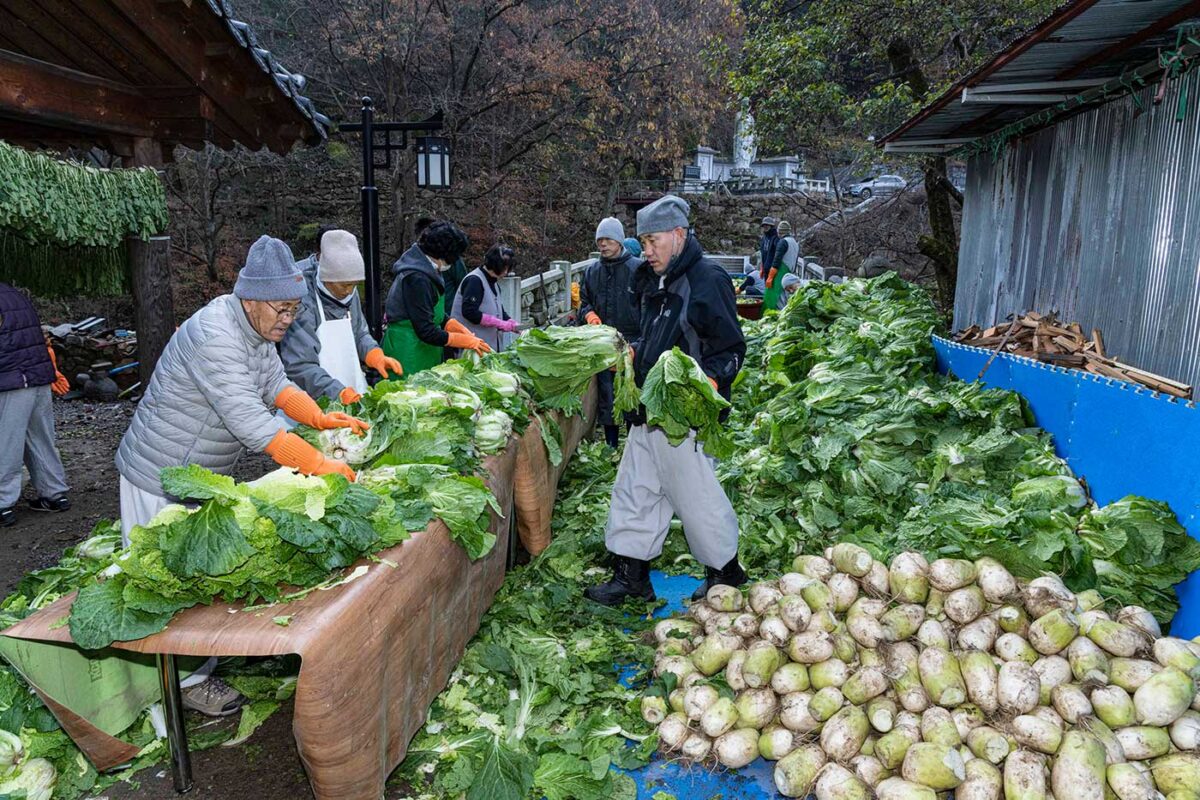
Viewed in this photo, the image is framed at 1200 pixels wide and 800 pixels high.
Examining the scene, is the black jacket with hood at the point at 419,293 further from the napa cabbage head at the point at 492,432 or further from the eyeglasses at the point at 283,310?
Answer: the eyeglasses at the point at 283,310

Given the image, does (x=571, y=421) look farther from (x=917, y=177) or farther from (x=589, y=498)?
(x=917, y=177)

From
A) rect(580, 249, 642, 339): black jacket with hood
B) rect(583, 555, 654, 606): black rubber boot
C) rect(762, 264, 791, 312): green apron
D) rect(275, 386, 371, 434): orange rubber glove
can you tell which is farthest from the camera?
rect(762, 264, 791, 312): green apron

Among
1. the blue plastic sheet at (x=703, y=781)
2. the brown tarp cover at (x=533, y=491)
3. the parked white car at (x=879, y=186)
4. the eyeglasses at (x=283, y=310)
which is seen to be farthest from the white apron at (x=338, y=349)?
the parked white car at (x=879, y=186)

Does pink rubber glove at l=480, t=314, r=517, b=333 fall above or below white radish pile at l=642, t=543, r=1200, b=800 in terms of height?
above

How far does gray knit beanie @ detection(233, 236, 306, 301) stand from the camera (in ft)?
11.5

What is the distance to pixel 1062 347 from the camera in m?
5.89

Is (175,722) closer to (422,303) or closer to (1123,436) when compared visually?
(422,303)

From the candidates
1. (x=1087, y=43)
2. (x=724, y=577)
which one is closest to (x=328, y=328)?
(x=724, y=577)

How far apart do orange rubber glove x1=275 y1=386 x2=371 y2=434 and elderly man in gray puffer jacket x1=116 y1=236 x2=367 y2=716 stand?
0.74ft

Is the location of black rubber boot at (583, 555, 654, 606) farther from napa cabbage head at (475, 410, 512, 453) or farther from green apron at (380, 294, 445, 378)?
green apron at (380, 294, 445, 378)

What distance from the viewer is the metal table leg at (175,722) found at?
2.99 meters

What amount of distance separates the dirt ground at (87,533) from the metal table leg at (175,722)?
81 mm

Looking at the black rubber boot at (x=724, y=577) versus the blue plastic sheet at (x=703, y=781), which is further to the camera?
the black rubber boot at (x=724, y=577)

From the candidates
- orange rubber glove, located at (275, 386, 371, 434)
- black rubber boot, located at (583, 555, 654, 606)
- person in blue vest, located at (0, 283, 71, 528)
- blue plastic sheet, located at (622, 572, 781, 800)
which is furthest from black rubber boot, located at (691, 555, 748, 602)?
person in blue vest, located at (0, 283, 71, 528)
